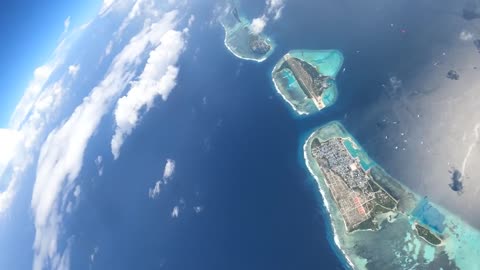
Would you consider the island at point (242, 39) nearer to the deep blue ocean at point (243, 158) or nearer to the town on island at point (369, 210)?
the deep blue ocean at point (243, 158)

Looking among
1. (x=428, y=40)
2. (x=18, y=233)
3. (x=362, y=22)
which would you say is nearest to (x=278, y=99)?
(x=362, y=22)

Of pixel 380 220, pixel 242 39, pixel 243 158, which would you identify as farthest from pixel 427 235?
pixel 242 39

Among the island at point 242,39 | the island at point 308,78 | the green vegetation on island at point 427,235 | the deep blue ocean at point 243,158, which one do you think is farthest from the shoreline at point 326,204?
the island at point 242,39

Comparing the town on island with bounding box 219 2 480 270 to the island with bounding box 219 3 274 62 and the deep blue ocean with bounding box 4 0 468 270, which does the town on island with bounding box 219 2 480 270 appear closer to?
the deep blue ocean with bounding box 4 0 468 270

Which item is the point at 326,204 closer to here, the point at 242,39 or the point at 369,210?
the point at 369,210

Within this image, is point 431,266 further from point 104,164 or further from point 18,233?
point 18,233
